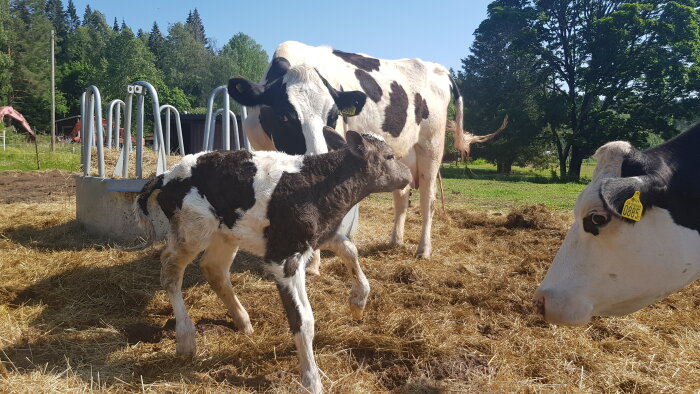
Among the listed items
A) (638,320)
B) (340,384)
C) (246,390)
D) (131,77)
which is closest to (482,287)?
(638,320)

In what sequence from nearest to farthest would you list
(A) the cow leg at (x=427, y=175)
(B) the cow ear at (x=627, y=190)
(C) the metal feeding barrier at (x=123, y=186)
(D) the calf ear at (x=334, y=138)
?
(B) the cow ear at (x=627, y=190)
(D) the calf ear at (x=334, y=138)
(C) the metal feeding barrier at (x=123, y=186)
(A) the cow leg at (x=427, y=175)

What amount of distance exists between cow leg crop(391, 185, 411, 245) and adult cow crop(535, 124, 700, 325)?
4451 millimetres

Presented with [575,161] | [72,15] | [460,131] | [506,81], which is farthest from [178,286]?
[72,15]

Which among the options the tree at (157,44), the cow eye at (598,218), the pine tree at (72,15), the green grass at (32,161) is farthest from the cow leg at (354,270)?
the pine tree at (72,15)

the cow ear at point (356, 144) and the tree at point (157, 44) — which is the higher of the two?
the tree at point (157, 44)

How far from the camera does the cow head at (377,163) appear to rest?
139 inches

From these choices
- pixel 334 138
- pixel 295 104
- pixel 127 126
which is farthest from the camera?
pixel 127 126

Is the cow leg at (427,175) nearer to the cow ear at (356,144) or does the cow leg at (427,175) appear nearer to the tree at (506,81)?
the cow ear at (356,144)

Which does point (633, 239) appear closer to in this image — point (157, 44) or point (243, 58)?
point (243, 58)

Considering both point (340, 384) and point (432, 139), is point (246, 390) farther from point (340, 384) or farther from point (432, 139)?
point (432, 139)

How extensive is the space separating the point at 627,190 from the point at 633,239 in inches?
12.9

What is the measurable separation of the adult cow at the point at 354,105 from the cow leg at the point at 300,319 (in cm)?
128

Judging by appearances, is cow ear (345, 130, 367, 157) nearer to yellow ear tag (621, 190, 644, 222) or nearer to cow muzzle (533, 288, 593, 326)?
cow muzzle (533, 288, 593, 326)

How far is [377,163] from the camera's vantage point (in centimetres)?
361
